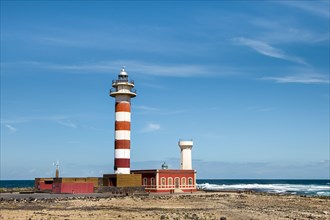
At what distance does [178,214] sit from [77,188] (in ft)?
74.7

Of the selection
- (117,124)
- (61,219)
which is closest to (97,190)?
(117,124)

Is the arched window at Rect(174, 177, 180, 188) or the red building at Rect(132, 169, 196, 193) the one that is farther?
the arched window at Rect(174, 177, 180, 188)

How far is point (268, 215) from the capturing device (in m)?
29.2

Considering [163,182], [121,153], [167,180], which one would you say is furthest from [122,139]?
[167,180]

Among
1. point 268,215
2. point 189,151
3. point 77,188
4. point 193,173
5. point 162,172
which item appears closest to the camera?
point 268,215

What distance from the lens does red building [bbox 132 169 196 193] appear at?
52500 millimetres

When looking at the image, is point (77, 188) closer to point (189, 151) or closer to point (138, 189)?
point (138, 189)

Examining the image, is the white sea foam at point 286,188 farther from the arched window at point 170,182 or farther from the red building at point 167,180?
the arched window at point 170,182

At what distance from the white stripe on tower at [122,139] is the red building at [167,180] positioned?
330 cm

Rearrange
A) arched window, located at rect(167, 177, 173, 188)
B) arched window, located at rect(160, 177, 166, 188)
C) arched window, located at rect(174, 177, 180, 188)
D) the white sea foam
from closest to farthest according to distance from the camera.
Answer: arched window, located at rect(160, 177, 166, 188)
arched window, located at rect(167, 177, 173, 188)
arched window, located at rect(174, 177, 180, 188)
the white sea foam

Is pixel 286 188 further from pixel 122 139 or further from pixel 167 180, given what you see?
pixel 122 139

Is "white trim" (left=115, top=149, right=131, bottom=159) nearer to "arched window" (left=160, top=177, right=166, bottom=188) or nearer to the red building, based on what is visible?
the red building

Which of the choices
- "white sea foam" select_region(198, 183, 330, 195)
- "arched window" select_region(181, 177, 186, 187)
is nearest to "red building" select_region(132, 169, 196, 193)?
"arched window" select_region(181, 177, 186, 187)

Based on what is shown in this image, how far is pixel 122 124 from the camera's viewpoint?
50875 millimetres
